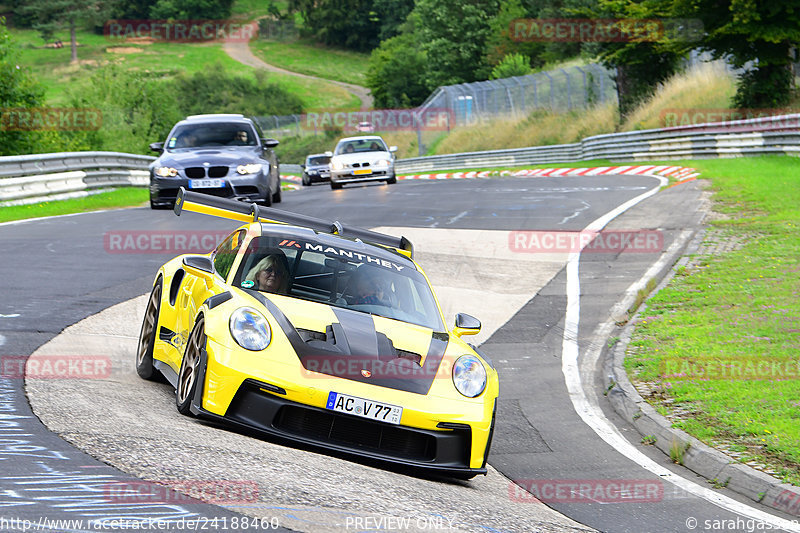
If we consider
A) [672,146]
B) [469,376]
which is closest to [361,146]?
[672,146]

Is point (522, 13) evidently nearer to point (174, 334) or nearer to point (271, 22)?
point (271, 22)

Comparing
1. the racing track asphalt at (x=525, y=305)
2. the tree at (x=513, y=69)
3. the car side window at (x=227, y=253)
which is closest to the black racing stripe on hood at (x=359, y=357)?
the car side window at (x=227, y=253)

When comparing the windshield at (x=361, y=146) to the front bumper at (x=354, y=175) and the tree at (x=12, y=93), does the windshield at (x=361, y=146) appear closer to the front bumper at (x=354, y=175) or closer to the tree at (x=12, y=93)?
the front bumper at (x=354, y=175)

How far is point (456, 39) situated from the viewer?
94188 mm

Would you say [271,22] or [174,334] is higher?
[271,22]

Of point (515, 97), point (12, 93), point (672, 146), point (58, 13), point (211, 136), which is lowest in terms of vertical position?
point (672, 146)

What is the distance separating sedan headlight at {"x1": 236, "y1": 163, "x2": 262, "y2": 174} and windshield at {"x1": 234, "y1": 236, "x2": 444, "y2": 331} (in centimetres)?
1116

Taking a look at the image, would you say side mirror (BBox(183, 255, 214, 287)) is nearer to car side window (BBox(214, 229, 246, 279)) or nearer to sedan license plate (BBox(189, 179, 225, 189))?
car side window (BBox(214, 229, 246, 279))

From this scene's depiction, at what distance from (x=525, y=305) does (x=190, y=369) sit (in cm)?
759

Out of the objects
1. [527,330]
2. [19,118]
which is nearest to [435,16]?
[19,118]

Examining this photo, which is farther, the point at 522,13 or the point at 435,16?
the point at 435,16

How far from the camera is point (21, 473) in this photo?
4.77 metres

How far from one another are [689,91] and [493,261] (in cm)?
2725

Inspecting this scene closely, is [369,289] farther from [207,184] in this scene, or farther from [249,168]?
[249,168]
